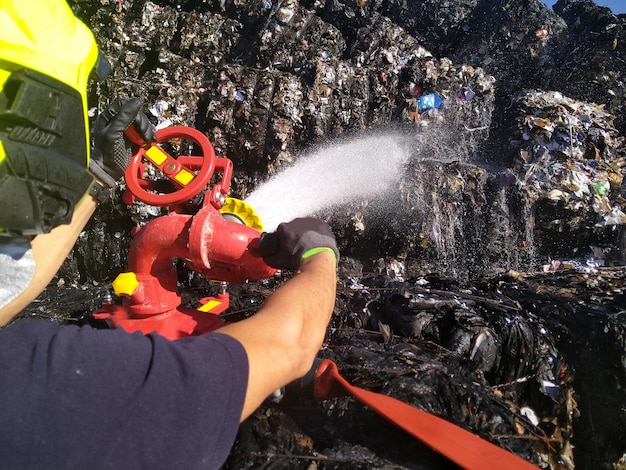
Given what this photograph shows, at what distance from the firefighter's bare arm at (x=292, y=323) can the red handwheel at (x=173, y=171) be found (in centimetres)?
60

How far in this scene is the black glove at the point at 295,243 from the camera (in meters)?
1.47

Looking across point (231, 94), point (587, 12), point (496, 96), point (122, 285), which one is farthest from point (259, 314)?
point (587, 12)

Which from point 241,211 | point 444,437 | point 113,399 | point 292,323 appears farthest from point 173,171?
point 444,437

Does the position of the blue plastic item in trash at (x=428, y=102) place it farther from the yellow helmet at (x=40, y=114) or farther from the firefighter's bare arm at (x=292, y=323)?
the yellow helmet at (x=40, y=114)

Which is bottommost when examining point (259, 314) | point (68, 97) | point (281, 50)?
point (259, 314)

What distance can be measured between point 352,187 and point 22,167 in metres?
2.66

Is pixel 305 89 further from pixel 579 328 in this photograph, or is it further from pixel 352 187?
pixel 579 328

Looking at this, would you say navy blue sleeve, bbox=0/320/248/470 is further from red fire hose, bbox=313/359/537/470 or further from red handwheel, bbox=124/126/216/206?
red handwheel, bbox=124/126/216/206

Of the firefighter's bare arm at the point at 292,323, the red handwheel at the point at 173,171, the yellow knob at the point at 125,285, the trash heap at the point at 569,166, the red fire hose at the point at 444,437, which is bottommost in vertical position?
the red fire hose at the point at 444,437

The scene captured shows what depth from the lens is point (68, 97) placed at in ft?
3.59

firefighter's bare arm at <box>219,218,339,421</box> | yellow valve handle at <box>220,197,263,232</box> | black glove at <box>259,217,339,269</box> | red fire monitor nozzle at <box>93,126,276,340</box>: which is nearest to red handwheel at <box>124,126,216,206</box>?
red fire monitor nozzle at <box>93,126,276,340</box>

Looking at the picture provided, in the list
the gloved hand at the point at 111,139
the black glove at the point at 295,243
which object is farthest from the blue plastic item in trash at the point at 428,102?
the gloved hand at the point at 111,139

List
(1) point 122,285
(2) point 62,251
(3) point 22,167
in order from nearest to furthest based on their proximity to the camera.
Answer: (3) point 22,167, (2) point 62,251, (1) point 122,285

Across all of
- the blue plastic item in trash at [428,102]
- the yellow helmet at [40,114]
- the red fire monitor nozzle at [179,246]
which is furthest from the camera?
the blue plastic item in trash at [428,102]
